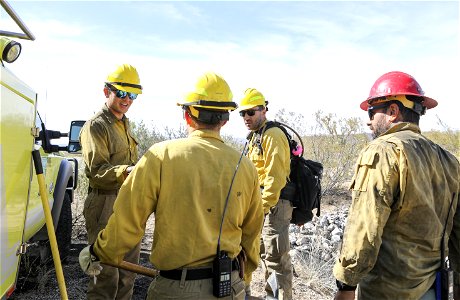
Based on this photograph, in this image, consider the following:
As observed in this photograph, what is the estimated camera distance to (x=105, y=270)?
356cm

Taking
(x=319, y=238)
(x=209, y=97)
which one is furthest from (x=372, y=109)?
(x=319, y=238)

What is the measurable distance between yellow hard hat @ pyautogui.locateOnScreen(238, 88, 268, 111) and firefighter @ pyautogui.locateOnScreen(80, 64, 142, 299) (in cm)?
125

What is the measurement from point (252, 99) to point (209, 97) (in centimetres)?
226

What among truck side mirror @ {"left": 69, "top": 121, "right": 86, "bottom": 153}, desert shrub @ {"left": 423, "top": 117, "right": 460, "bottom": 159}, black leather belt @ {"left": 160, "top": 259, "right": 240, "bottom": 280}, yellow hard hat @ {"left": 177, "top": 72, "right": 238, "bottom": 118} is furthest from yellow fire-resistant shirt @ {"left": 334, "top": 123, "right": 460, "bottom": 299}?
desert shrub @ {"left": 423, "top": 117, "right": 460, "bottom": 159}

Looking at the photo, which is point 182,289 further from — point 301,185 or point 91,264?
point 301,185

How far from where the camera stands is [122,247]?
2301mm

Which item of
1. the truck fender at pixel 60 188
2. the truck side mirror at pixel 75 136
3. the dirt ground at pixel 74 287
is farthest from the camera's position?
the dirt ground at pixel 74 287

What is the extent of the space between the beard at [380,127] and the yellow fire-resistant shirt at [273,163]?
1.61m

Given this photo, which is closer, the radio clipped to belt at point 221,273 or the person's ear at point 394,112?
the radio clipped to belt at point 221,273

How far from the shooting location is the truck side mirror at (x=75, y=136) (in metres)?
4.05

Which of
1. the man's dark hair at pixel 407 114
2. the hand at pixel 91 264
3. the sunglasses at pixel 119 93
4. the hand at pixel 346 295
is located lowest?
the hand at pixel 346 295

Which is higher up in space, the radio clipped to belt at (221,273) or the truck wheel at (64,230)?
the radio clipped to belt at (221,273)

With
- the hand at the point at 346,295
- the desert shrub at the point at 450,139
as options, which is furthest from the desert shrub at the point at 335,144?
the hand at the point at 346,295

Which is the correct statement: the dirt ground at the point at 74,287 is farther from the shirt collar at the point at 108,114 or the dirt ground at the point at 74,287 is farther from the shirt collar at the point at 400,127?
the shirt collar at the point at 400,127
